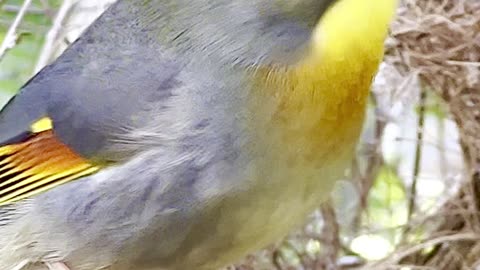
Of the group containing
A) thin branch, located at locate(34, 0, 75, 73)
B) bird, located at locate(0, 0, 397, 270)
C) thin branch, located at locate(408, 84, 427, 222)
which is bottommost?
thin branch, located at locate(408, 84, 427, 222)

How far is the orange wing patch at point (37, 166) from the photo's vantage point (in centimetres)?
98

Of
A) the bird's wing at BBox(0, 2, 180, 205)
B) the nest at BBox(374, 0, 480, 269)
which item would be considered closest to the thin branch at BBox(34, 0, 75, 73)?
the bird's wing at BBox(0, 2, 180, 205)

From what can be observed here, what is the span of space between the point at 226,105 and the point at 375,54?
5.4 inches

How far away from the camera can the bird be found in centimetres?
93

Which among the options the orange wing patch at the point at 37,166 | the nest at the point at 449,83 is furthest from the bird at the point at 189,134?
the nest at the point at 449,83

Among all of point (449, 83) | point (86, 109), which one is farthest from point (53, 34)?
point (449, 83)

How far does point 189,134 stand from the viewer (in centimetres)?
94

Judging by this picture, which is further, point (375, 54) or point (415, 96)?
point (415, 96)

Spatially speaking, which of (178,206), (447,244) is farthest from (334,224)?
(178,206)

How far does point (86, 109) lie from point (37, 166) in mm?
69

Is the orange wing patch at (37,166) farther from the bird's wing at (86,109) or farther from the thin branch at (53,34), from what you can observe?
the thin branch at (53,34)

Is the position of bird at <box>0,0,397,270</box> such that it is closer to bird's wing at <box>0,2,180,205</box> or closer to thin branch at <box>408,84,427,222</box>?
bird's wing at <box>0,2,180,205</box>

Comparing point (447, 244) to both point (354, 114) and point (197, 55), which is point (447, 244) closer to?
point (354, 114)

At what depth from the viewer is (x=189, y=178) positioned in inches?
37.0
